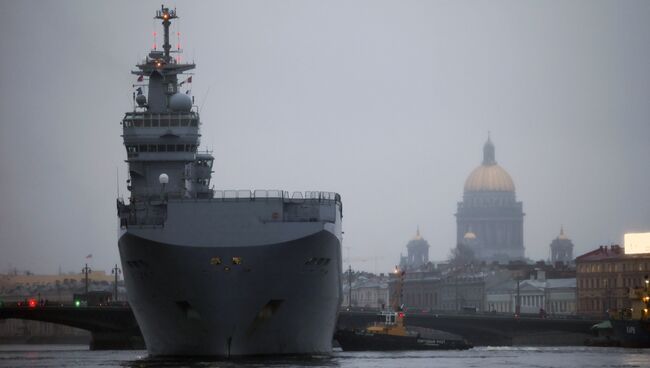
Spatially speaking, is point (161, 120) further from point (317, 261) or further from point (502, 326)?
point (502, 326)

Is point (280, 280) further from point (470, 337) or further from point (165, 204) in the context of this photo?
point (470, 337)

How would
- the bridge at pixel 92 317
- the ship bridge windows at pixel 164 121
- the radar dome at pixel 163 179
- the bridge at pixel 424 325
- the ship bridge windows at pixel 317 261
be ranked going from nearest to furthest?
the ship bridge windows at pixel 317 261 → the radar dome at pixel 163 179 → the ship bridge windows at pixel 164 121 → the bridge at pixel 92 317 → the bridge at pixel 424 325

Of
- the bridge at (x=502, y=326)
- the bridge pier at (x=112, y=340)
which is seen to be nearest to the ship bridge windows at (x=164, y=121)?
the bridge pier at (x=112, y=340)

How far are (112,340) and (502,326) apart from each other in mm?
35117

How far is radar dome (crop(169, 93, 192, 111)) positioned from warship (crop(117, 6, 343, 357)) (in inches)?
251

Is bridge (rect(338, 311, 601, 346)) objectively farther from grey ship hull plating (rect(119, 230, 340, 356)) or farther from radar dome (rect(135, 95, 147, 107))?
grey ship hull plating (rect(119, 230, 340, 356))

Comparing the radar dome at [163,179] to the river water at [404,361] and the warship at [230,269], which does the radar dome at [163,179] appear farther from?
the river water at [404,361]

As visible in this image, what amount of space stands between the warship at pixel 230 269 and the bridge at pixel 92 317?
4470cm

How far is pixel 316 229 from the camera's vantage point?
8619 cm

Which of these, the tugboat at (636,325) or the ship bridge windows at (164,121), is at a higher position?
the ship bridge windows at (164,121)

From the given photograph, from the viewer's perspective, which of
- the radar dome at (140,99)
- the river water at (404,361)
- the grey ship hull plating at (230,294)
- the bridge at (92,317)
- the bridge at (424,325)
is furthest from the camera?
the bridge at (424,325)

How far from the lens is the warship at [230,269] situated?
83.9 metres

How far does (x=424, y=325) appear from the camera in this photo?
15588cm

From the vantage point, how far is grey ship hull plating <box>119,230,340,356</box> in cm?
8388
